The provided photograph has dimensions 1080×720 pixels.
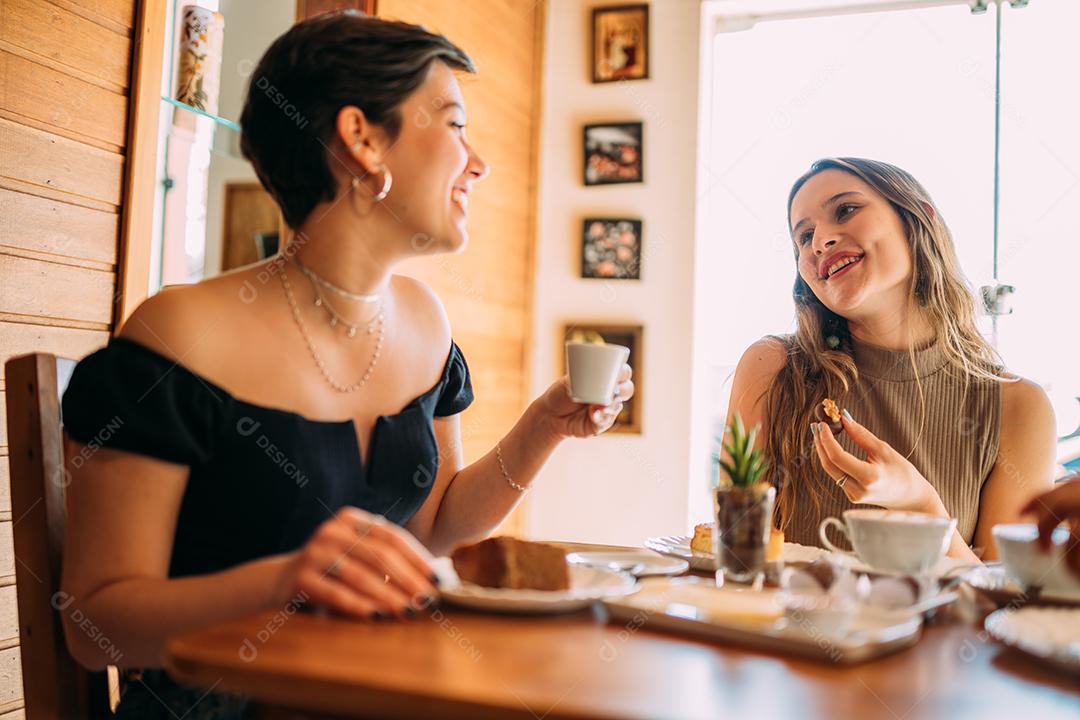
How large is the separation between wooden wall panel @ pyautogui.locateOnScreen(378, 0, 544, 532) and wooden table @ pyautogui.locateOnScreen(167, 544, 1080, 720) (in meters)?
2.23

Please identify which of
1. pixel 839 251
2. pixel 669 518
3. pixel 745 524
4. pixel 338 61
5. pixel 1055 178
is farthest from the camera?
pixel 669 518

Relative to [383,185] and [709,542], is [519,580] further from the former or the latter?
[383,185]

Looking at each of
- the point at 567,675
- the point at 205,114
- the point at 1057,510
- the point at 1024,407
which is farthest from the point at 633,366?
the point at 567,675

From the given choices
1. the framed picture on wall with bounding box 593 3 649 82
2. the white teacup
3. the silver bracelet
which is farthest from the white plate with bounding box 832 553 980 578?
the framed picture on wall with bounding box 593 3 649 82

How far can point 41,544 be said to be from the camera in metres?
1.10

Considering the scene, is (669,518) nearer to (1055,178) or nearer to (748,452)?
(1055,178)

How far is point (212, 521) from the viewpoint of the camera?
117 cm

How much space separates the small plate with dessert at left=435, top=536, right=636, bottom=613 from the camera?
0.91m

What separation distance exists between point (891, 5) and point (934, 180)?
76cm

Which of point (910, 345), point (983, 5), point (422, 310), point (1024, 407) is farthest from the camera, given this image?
point (983, 5)

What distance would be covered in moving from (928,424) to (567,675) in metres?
1.50

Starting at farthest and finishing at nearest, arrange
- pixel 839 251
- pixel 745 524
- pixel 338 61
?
pixel 839 251 → pixel 338 61 → pixel 745 524

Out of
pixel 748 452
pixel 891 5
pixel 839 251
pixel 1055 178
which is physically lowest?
pixel 748 452

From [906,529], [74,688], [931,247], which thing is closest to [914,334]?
[931,247]
